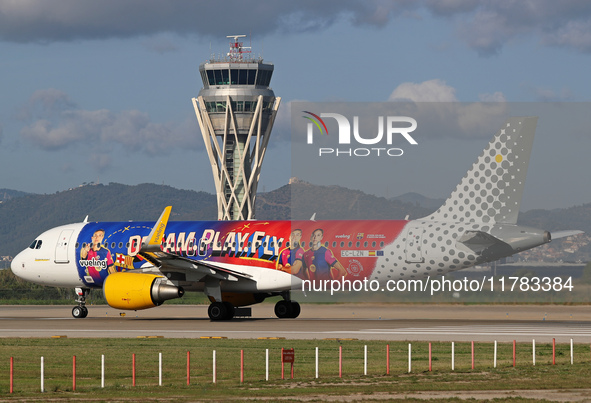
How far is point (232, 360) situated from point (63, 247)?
24.5 metres

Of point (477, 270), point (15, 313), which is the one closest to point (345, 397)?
point (477, 270)

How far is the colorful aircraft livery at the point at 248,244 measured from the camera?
4400cm

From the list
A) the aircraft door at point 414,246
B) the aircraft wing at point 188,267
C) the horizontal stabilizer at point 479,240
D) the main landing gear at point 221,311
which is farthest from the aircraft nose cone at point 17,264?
the horizontal stabilizer at point 479,240

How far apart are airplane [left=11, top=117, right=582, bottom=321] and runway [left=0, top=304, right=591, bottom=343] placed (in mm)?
1669

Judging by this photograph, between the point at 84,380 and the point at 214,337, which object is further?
the point at 214,337

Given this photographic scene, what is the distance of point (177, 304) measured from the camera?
70562 mm

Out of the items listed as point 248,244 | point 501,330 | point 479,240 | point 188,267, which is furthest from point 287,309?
point 501,330

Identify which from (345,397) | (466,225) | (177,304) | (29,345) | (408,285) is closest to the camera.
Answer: (345,397)

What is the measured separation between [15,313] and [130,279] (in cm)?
1817

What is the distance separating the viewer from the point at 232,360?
1111 inches

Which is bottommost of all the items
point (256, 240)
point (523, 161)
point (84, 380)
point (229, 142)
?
point (84, 380)

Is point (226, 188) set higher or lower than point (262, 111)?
lower

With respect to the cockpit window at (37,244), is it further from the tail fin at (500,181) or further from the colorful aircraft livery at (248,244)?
the tail fin at (500,181)

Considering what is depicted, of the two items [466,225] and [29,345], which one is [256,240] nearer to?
[466,225]
